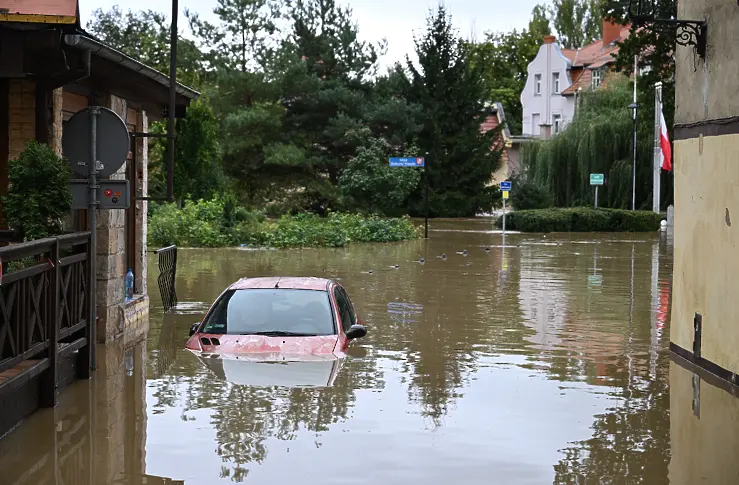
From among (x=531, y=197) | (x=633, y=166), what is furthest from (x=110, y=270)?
(x=531, y=197)

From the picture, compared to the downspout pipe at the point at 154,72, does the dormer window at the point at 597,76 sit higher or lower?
higher

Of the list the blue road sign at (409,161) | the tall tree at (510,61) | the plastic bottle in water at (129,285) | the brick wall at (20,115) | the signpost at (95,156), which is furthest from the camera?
the tall tree at (510,61)

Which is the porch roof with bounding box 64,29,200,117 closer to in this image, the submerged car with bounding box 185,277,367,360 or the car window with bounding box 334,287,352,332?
the submerged car with bounding box 185,277,367,360

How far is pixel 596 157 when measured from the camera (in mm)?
59344

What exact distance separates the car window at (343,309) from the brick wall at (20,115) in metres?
4.01

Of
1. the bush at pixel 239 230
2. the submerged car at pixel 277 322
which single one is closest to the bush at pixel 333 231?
the bush at pixel 239 230

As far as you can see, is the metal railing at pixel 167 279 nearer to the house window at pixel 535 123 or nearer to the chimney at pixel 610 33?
the chimney at pixel 610 33

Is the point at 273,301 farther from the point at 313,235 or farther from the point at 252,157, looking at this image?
the point at 252,157

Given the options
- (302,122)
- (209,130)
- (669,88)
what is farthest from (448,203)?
(669,88)

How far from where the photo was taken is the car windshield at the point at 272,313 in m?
12.8

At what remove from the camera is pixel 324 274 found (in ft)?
90.4

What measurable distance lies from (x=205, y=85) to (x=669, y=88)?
115ft

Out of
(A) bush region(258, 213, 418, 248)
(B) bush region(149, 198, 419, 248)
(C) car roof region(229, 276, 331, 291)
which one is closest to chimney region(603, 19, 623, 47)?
(A) bush region(258, 213, 418, 248)

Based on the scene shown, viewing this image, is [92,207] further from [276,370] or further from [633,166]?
[633,166]
